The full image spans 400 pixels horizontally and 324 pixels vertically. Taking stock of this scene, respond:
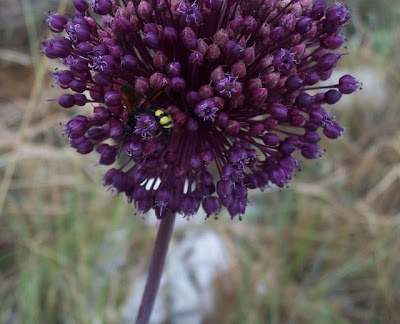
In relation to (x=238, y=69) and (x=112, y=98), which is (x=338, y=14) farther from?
(x=112, y=98)

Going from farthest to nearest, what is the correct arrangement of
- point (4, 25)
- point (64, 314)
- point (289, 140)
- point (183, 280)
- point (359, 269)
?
point (4, 25)
point (183, 280)
point (359, 269)
point (64, 314)
point (289, 140)

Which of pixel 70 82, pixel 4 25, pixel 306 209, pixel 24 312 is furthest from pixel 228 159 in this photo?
pixel 4 25

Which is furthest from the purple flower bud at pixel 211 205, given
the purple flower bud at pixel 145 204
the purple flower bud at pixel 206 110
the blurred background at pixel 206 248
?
the blurred background at pixel 206 248

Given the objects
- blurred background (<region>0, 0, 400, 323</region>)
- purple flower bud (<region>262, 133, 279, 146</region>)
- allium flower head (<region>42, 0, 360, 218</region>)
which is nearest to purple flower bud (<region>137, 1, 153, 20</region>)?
allium flower head (<region>42, 0, 360, 218</region>)

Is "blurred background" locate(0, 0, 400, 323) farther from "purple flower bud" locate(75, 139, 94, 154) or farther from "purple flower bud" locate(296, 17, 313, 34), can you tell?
"purple flower bud" locate(296, 17, 313, 34)

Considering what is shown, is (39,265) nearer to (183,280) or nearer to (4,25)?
(183,280)

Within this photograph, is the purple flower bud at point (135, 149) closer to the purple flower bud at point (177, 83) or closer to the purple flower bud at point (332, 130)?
the purple flower bud at point (177, 83)

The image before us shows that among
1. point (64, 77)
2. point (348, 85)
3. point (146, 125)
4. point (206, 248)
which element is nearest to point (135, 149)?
point (146, 125)
